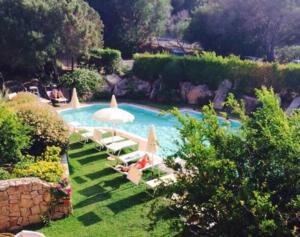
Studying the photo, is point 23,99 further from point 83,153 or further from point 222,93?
point 222,93

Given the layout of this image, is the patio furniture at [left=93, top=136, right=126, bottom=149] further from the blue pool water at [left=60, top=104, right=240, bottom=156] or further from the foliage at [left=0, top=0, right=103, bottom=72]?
the foliage at [left=0, top=0, right=103, bottom=72]

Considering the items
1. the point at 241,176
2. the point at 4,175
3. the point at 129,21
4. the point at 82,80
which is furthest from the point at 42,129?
the point at 129,21

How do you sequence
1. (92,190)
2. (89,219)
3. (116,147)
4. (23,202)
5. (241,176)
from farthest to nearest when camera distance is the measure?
(116,147) → (92,190) → (89,219) → (23,202) → (241,176)

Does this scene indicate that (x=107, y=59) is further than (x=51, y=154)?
Yes

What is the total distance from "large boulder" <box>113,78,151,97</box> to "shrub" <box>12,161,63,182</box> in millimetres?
17593

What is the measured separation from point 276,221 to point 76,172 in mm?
9433

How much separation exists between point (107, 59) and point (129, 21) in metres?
11.1

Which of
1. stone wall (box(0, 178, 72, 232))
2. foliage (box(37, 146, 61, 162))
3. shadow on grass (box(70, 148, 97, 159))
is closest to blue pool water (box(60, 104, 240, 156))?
shadow on grass (box(70, 148, 97, 159))

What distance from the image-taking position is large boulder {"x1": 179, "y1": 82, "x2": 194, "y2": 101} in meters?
27.6

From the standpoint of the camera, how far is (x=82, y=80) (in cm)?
2773

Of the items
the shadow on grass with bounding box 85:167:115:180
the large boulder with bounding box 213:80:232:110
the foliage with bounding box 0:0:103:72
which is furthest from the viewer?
the foliage with bounding box 0:0:103:72

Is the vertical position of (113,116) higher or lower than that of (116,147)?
higher

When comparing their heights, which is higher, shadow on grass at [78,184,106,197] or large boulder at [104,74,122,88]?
large boulder at [104,74,122,88]

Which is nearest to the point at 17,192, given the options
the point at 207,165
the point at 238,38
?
the point at 207,165
